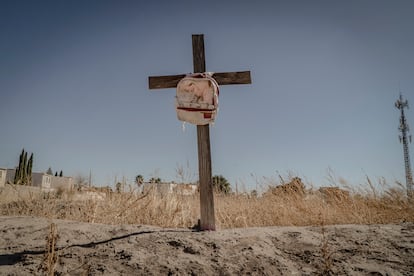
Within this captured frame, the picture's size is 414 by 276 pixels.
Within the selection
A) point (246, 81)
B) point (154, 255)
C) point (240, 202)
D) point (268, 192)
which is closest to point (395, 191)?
point (268, 192)

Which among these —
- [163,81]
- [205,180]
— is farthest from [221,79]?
[205,180]

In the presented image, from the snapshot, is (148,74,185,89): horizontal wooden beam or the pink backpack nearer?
the pink backpack

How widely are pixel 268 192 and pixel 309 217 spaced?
3.91 ft

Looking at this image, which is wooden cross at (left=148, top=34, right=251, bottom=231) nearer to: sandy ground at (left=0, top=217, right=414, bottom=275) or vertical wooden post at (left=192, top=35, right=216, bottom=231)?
vertical wooden post at (left=192, top=35, right=216, bottom=231)

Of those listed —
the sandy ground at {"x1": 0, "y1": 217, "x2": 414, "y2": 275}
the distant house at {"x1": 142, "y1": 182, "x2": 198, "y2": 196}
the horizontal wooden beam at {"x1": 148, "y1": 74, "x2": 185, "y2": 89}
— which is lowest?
the sandy ground at {"x1": 0, "y1": 217, "x2": 414, "y2": 275}

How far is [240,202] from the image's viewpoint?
4.77m

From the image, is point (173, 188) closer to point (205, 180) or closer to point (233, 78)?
point (205, 180)

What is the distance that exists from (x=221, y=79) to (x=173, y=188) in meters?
2.31

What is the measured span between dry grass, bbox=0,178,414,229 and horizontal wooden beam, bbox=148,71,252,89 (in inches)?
56.3

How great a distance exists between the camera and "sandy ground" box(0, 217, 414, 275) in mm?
2092

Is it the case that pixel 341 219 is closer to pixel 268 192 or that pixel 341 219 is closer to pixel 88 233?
pixel 268 192

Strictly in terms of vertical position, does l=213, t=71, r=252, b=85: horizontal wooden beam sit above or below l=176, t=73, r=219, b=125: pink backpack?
above

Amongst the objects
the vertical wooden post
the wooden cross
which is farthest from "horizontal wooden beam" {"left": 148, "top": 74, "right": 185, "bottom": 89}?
the vertical wooden post

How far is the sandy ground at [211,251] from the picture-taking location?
2092mm
